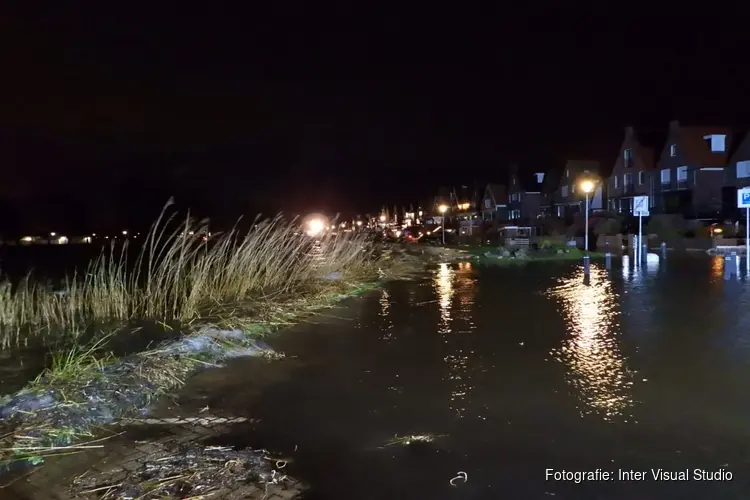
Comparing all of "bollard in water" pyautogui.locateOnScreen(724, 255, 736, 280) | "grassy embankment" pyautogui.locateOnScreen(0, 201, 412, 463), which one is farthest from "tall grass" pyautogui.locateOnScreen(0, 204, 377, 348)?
"bollard in water" pyautogui.locateOnScreen(724, 255, 736, 280)

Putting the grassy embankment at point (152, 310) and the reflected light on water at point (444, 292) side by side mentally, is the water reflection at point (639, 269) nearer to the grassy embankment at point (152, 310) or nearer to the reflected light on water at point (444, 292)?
the reflected light on water at point (444, 292)

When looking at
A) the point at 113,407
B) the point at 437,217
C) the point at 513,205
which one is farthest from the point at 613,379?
the point at 437,217

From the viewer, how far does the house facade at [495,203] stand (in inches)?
3649

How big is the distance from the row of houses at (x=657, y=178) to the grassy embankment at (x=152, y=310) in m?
26.3

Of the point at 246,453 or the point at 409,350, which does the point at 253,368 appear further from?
the point at 246,453

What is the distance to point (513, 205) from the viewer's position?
3482 inches

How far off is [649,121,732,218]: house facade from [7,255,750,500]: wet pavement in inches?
1863

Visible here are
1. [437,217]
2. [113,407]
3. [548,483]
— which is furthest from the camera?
[437,217]

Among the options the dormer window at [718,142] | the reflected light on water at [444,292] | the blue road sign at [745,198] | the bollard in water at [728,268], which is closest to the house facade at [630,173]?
the dormer window at [718,142]

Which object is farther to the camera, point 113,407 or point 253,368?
point 253,368

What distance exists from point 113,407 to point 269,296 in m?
8.04

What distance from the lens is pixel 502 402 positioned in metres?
6.48

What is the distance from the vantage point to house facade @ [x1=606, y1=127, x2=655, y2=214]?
63188 millimetres

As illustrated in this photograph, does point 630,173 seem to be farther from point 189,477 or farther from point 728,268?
point 189,477
